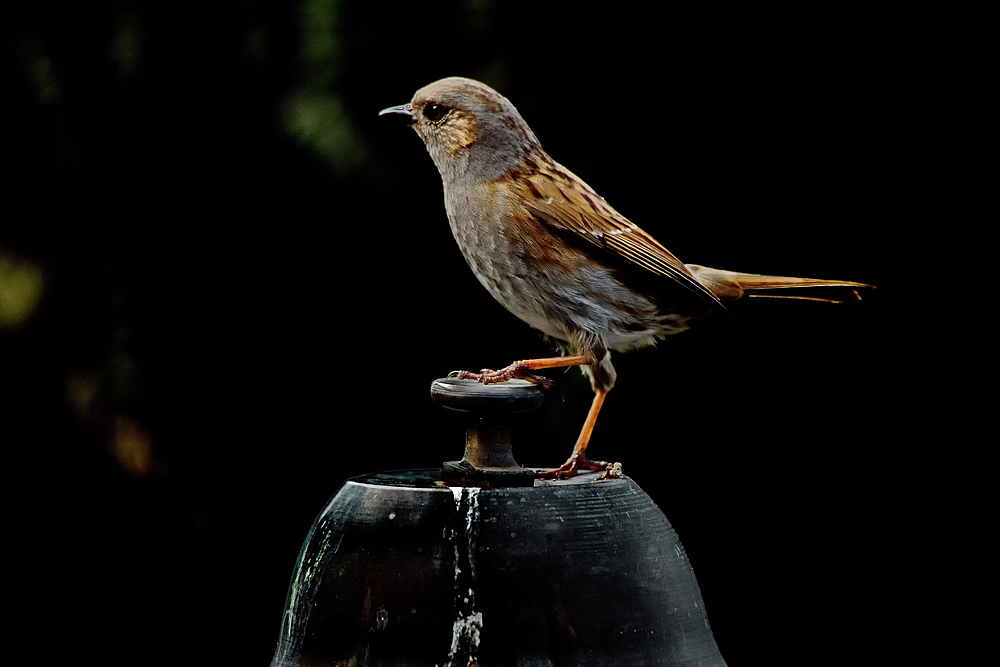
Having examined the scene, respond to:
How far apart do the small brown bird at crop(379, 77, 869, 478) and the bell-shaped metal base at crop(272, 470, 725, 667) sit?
0.67 meters

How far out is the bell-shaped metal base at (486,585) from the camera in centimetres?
155

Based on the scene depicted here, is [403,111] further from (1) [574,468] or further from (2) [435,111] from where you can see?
(1) [574,468]

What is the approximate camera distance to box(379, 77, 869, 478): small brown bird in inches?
95.7

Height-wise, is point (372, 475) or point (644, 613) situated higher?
point (372, 475)

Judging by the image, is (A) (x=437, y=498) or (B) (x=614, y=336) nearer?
(A) (x=437, y=498)

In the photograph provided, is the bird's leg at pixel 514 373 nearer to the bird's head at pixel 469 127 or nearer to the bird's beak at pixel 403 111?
the bird's head at pixel 469 127

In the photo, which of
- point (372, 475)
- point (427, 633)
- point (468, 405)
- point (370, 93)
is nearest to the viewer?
point (427, 633)

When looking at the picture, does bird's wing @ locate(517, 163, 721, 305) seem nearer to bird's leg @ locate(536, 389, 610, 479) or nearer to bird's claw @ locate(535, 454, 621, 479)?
bird's leg @ locate(536, 389, 610, 479)

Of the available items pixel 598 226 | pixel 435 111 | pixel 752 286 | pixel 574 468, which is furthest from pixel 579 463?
pixel 435 111

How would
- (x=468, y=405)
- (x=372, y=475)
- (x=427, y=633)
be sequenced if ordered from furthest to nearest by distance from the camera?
(x=372, y=475)
(x=468, y=405)
(x=427, y=633)

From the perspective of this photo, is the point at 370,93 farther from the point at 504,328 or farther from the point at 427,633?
the point at 427,633

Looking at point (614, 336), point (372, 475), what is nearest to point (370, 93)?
point (614, 336)

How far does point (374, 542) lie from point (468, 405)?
255 millimetres

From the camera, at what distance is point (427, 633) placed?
1.55 meters
